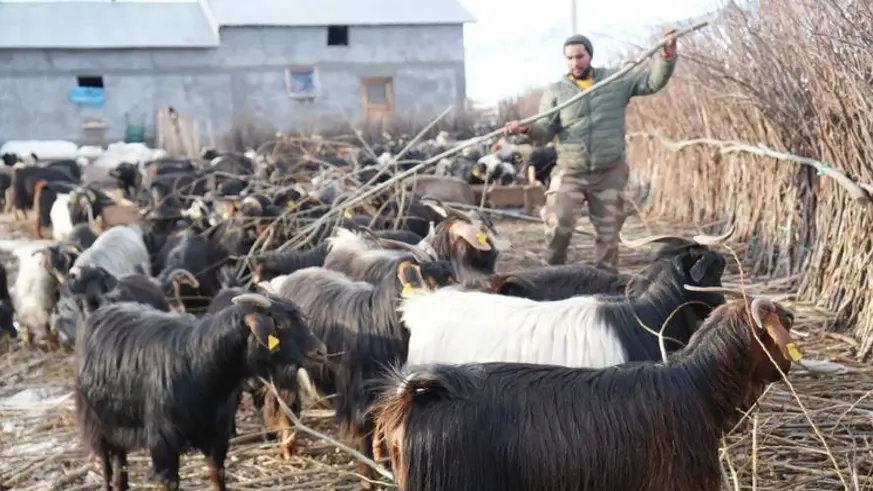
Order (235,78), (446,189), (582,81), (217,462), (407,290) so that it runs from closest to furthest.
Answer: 1. (217,462)
2. (407,290)
3. (582,81)
4. (446,189)
5. (235,78)

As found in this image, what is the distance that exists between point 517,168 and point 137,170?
7374mm

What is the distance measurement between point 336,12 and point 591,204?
92.0 feet

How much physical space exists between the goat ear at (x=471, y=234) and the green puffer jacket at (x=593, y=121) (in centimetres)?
104

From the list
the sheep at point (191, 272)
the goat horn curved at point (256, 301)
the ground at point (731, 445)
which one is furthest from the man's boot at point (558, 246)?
the goat horn curved at point (256, 301)

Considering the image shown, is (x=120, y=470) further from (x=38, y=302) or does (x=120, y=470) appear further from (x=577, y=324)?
(x=38, y=302)

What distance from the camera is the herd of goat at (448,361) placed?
3254 mm

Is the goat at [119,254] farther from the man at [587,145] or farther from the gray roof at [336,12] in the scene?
the gray roof at [336,12]

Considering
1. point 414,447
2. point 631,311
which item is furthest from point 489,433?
point 631,311

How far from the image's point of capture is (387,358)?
4957mm

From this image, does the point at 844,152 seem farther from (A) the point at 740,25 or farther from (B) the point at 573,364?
(B) the point at 573,364

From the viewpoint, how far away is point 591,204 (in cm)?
709

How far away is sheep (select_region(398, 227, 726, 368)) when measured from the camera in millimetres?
4242

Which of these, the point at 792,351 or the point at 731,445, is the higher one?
the point at 792,351

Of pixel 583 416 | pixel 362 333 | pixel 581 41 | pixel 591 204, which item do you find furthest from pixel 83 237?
pixel 583 416
